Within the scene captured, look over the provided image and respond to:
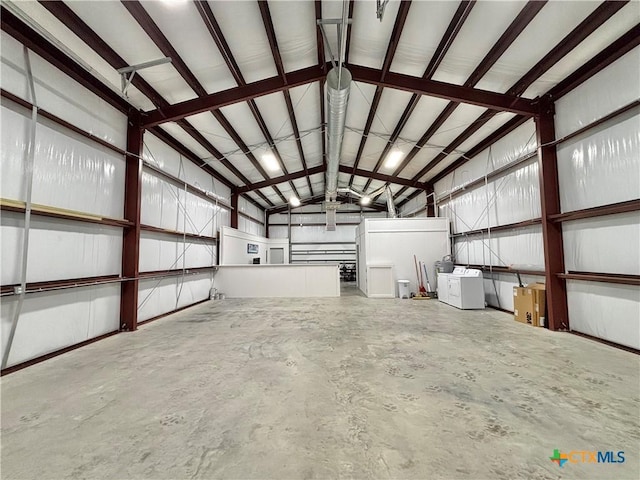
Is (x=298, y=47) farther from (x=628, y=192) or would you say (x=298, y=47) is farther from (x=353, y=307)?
(x=353, y=307)

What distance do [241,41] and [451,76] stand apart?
3355 mm

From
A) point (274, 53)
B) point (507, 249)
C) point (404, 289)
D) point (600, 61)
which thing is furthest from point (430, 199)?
point (274, 53)

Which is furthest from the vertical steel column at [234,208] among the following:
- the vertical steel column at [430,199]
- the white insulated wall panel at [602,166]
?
the white insulated wall panel at [602,166]

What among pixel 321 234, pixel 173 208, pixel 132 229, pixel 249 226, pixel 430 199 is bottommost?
pixel 132 229

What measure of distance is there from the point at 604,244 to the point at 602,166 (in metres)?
1.06

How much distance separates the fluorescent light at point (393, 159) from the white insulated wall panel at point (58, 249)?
6722mm

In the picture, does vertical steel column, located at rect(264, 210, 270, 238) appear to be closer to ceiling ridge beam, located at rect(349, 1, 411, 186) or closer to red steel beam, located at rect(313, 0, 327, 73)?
ceiling ridge beam, located at rect(349, 1, 411, 186)

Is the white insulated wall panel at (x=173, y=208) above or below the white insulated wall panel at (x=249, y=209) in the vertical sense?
below

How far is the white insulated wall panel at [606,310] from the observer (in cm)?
313

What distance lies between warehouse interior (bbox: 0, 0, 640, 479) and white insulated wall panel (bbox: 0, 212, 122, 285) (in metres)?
0.03

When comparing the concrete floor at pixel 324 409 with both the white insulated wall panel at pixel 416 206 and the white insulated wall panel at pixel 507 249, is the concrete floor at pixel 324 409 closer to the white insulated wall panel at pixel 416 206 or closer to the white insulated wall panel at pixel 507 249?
the white insulated wall panel at pixel 507 249

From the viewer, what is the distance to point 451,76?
167 inches

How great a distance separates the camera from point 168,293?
222 inches

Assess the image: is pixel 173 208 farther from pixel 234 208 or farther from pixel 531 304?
pixel 531 304
